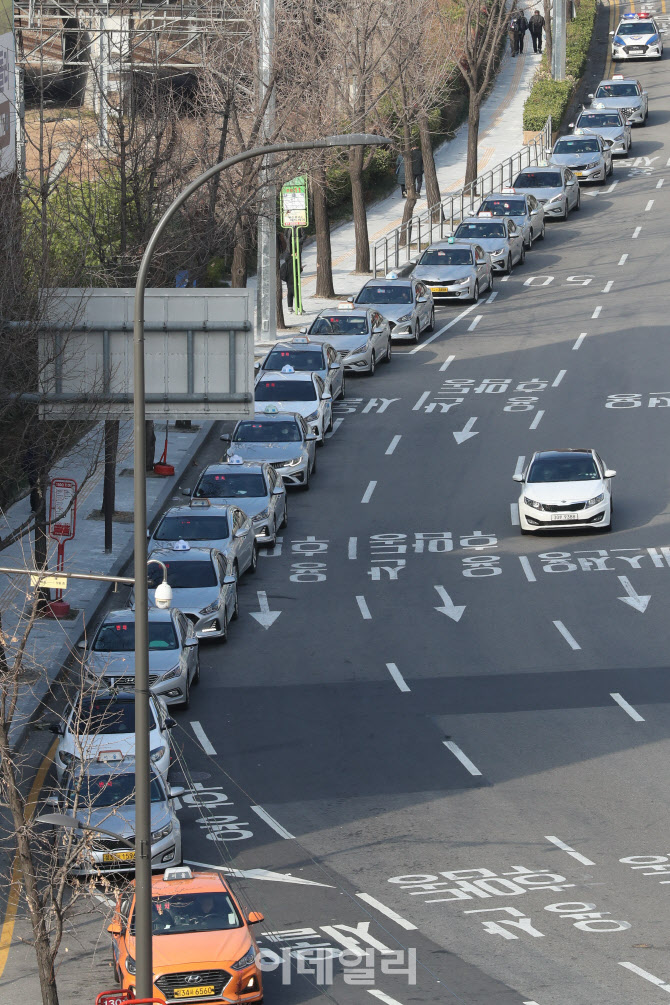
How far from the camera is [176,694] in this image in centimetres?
2633

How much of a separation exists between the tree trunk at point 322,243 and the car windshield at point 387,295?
4049 millimetres

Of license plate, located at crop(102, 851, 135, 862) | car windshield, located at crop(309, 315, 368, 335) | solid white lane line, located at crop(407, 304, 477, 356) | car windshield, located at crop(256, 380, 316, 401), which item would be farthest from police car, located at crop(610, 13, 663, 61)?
license plate, located at crop(102, 851, 135, 862)

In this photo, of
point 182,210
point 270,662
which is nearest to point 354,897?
point 270,662

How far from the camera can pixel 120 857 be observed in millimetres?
20703

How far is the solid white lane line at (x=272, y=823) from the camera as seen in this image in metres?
22.0

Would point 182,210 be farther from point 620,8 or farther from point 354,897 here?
point 620,8

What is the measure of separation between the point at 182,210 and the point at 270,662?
1323 centimetres

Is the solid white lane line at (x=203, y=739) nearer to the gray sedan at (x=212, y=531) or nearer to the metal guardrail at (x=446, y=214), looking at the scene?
the gray sedan at (x=212, y=531)

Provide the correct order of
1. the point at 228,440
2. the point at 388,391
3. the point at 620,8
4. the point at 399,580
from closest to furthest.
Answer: the point at 399,580
the point at 228,440
the point at 388,391
the point at 620,8

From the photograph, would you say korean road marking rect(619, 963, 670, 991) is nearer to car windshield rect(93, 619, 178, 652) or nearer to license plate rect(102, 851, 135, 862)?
license plate rect(102, 851, 135, 862)

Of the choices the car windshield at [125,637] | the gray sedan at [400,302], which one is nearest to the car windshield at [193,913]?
the car windshield at [125,637]

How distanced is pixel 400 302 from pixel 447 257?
4.94 metres

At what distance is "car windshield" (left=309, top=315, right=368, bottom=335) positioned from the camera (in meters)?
45.1

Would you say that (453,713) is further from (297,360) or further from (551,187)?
(551,187)
